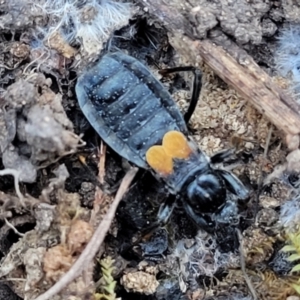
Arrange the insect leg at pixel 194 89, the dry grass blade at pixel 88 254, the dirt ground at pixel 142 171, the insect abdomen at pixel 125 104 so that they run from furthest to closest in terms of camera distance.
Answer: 1. the insect leg at pixel 194 89
2. the insect abdomen at pixel 125 104
3. the dirt ground at pixel 142 171
4. the dry grass blade at pixel 88 254

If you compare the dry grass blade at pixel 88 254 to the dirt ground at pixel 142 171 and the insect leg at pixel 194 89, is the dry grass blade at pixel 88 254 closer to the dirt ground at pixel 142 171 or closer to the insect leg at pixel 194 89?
the dirt ground at pixel 142 171

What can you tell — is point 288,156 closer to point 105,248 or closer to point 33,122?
point 105,248

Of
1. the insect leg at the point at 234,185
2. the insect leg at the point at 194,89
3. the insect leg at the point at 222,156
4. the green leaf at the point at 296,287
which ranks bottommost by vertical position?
the green leaf at the point at 296,287

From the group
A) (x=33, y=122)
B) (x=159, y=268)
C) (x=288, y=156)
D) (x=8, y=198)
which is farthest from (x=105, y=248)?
(x=288, y=156)

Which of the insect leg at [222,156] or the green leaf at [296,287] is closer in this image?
the green leaf at [296,287]

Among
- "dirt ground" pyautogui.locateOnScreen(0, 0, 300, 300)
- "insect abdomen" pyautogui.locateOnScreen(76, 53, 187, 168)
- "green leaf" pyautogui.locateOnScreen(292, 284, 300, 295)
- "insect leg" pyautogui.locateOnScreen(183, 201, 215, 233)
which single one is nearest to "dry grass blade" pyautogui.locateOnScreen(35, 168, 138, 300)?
"dirt ground" pyautogui.locateOnScreen(0, 0, 300, 300)

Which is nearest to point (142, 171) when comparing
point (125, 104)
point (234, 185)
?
point (125, 104)

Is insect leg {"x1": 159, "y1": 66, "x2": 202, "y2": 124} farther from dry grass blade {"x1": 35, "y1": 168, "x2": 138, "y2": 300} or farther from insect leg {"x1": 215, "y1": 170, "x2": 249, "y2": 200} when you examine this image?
dry grass blade {"x1": 35, "y1": 168, "x2": 138, "y2": 300}

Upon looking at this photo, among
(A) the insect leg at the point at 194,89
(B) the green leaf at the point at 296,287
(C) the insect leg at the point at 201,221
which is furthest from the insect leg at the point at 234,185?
(B) the green leaf at the point at 296,287
